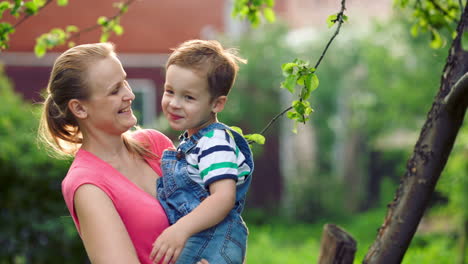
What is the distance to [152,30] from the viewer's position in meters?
14.2

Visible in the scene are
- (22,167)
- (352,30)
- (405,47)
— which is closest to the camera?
A: (22,167)

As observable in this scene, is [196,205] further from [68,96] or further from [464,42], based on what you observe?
[464,42]

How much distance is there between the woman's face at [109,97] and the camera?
2.45 meters

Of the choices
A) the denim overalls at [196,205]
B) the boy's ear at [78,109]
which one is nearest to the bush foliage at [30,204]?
the boy's ear at [78,109]

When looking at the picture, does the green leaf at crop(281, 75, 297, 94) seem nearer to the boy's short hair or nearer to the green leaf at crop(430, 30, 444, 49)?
the boy's short hair

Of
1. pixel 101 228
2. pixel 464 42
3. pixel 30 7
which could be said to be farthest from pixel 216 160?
pixel 30 7

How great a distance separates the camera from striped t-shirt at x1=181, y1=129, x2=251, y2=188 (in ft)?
7.44

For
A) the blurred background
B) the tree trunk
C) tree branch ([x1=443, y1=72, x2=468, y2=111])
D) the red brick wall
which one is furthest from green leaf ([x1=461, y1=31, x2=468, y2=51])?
the red brick wall

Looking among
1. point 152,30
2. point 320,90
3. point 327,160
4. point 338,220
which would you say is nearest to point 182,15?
point 152,30

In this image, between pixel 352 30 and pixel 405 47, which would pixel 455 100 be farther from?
pixel 352 30

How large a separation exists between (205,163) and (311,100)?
12275mm

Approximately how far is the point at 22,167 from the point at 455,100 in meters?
5.05

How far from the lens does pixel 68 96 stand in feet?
8.18

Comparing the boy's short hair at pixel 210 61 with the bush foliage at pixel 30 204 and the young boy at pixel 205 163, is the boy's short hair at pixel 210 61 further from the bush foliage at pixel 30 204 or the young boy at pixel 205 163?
the bush foliage at pixel 30 204
